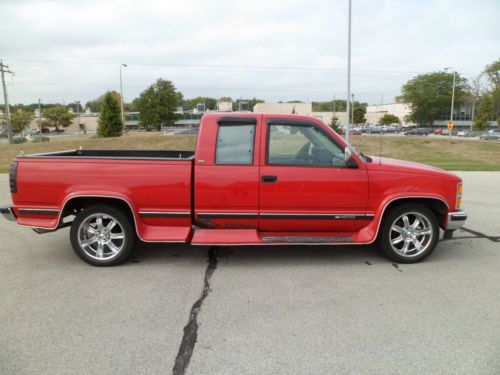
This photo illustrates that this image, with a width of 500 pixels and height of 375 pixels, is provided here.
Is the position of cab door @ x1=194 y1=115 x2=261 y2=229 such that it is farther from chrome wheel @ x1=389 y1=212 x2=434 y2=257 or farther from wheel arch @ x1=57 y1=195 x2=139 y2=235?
chrome wheel @ x1=389 y1=212 x2=434 y2=257

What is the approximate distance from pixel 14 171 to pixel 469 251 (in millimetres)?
5925

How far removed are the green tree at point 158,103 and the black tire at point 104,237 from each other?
201 feet

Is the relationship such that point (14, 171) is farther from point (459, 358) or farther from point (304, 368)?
point (459, 358)

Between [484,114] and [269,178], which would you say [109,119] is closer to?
[269,178]

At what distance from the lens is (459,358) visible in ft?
9.90

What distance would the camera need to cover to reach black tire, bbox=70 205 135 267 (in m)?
4.88

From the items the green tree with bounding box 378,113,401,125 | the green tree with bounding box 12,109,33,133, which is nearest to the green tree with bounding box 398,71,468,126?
the green tree with bounding box 378,113,401,125

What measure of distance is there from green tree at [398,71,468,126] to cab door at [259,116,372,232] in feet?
323

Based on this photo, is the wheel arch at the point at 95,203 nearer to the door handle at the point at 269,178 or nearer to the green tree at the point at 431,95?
the door handle at the point at 269,178

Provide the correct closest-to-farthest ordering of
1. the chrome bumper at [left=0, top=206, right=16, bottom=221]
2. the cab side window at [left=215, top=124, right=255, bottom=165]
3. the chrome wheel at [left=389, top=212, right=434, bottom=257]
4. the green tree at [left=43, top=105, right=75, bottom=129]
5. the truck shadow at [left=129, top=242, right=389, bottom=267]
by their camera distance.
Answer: the cab side window at [left=215, top=124, right=255, bottom=165]
the chrome bumper at [left=0, top=206, right=16, bottom=221]
the chrome wheel at [left=389, top=212, right=434, bottom=257]
the truck shadow at [left=129, top=242, right=389, bottom=267]
the green tree at [left=43, top=105, right=75, bottom=129]

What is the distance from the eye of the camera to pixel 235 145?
16.0 ft

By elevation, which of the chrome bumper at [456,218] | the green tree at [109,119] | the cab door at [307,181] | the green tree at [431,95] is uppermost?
the green tree at [431,95]

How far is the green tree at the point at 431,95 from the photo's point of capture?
93.3 metres

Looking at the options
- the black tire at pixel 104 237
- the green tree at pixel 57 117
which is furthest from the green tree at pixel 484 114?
the green tree at pixel 57 117
